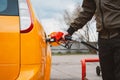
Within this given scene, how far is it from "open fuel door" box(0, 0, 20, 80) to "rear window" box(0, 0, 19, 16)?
0.04 meters

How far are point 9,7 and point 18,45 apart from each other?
434mm

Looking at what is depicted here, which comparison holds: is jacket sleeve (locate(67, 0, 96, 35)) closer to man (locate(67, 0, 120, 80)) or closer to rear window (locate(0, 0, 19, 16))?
man (locate(67, 0, 120, 80))

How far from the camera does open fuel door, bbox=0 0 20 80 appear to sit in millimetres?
4531

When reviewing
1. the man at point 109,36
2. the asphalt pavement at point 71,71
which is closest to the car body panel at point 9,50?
the man at point 109,36

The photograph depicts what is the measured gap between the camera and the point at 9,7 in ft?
15.7

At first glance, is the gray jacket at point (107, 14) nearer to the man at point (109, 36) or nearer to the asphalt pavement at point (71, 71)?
the man at point (109, 36)

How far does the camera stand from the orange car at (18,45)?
454 centimetres

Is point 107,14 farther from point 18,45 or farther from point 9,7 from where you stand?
point 9,7

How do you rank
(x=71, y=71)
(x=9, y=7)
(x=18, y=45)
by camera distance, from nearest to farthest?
1. (x=18, y=45)
2. (x=9, y=7)
3. (x=71, y=71)

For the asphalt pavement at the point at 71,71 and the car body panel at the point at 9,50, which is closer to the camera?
the car body panel at the point at 9,50

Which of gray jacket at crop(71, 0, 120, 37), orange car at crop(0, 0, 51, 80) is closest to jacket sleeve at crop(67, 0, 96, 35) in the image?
gray jacket at crop(71, 0, 120, 37)

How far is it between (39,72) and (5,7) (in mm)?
731

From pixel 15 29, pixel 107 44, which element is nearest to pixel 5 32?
pixel 15 29

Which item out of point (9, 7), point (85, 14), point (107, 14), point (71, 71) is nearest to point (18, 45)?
point (9, 7)
